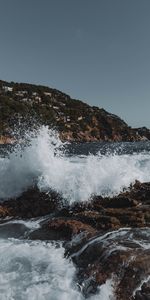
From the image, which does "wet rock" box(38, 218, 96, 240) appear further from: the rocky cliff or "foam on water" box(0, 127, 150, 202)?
the rocky cliff

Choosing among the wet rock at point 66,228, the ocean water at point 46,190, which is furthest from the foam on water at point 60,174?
the wet rock at point 66,228

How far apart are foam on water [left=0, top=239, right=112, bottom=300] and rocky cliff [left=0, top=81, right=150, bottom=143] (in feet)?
197

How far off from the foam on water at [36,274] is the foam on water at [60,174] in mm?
4113

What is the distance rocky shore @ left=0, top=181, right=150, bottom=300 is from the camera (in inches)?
332

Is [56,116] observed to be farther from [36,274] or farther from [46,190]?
[36,274]

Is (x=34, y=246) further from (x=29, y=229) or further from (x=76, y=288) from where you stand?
(x=76, y=288)

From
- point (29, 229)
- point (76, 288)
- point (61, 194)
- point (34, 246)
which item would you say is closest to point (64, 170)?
point (61, 194)

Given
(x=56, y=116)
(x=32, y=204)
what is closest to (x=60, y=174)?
(x=32, y=204)

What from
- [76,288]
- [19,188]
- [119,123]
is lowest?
[76,288]

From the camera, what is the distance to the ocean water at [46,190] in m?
8.36

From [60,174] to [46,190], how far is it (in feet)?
3.93

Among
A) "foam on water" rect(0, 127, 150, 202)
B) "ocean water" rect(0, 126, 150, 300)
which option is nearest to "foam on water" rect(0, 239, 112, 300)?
"ocean water" rect(0, 126, 150, 300)

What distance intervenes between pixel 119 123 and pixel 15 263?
109675 millimetres

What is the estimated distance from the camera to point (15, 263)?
9711mm
